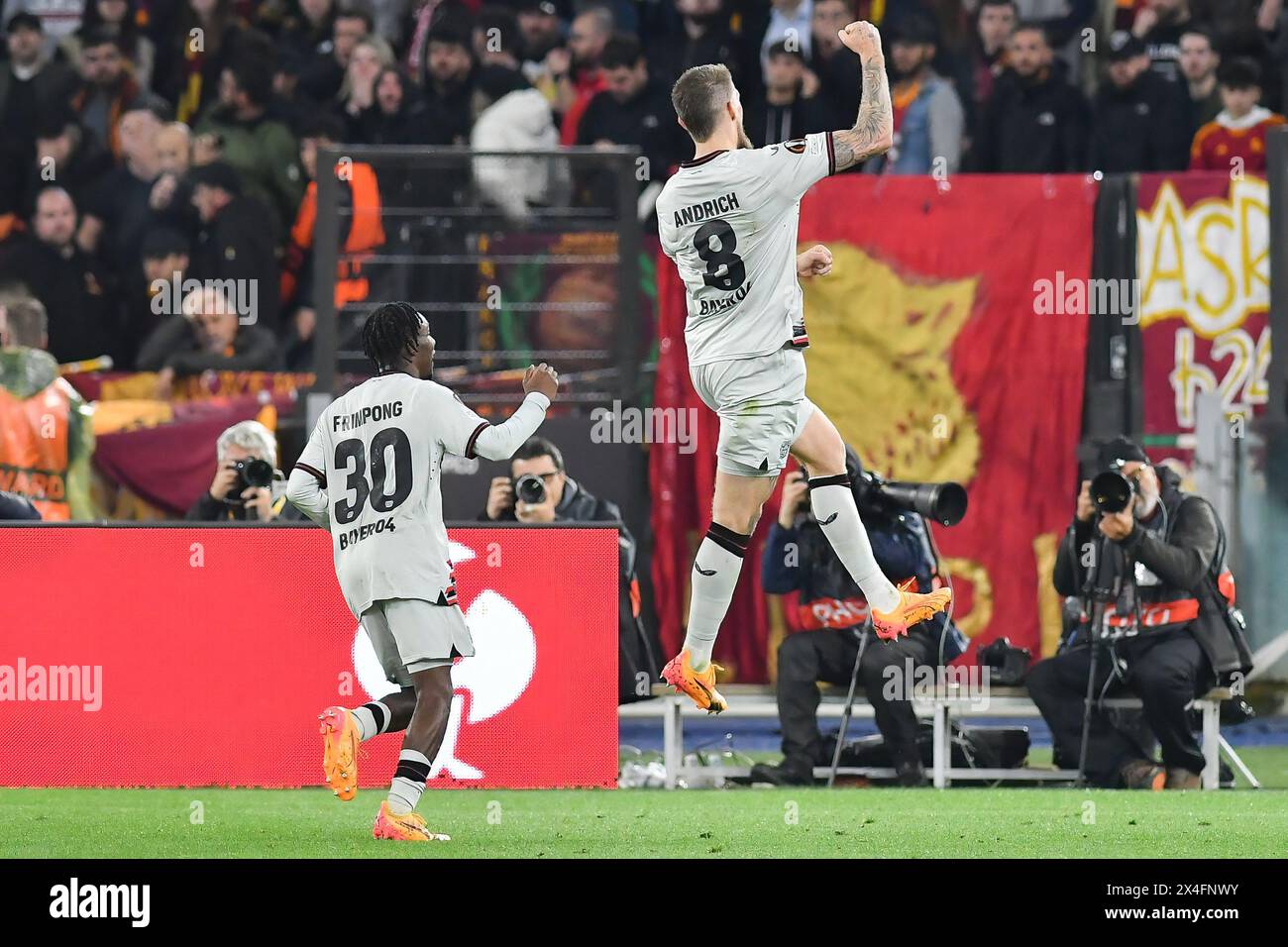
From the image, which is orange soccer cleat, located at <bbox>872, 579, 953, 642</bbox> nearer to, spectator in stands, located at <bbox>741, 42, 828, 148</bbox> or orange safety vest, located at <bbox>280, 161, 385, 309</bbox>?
orange safety vest, located at <bbox>280, 161, 385, 309</bbox>

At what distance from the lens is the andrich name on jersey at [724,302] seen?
328 inches

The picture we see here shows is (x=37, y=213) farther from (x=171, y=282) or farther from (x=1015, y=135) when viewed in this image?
(x=1015, y=135)

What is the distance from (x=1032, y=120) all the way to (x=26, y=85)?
23.3 ft

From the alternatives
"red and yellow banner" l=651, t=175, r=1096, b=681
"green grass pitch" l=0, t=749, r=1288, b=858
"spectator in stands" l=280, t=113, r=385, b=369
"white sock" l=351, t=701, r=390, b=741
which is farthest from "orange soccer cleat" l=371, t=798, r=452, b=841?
"red and yellow banner" l=651, t=175, r=1096, b=681

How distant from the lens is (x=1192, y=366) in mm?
13047

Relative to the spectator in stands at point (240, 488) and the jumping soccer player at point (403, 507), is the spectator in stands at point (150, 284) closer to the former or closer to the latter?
the spectator in stands at point (240, 488)

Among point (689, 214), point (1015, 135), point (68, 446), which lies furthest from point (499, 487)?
point (1015, 135)

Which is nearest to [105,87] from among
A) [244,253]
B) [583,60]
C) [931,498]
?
[244,253]

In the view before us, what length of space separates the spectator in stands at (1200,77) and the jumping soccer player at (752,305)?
21.9ft

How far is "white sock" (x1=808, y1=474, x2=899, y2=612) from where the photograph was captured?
8570 mm

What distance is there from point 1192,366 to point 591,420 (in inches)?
140

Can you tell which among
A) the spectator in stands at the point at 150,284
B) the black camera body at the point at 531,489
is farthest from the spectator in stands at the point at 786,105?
the black camera body at the point at 531,489

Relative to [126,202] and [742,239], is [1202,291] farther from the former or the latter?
[126,202]

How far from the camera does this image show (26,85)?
52.6 feet
